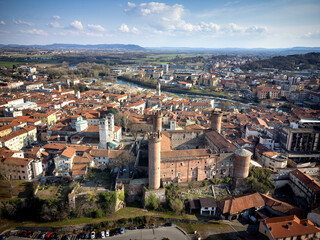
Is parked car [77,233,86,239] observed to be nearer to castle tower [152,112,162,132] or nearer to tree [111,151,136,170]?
tree [111,151,136,170]

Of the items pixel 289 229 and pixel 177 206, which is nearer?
pixel 289 229

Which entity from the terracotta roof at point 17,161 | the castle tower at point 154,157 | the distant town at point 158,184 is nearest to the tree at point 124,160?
the distant town at point 158,184

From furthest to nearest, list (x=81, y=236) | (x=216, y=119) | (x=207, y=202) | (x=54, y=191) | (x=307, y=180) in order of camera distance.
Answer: (x=216, y=119) < (x=307, y=180) < (x=54, y=191) < (x=207, y=202) < (x=81, y=236)

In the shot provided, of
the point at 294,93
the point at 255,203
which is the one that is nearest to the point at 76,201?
the point at 255,203

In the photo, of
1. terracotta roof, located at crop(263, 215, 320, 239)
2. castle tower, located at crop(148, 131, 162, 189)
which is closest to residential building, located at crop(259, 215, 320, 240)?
terracotta roof, located at crop(263, 215, 320, 239)

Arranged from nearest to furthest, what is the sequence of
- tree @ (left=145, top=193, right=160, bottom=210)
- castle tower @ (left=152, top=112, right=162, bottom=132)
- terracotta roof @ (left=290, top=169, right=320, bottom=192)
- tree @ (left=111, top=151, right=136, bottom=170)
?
terracotta roof @ (left=290, top=169, right=320, bottom=192) < tree @ (left=145, top=193, right=160, bottom=210) < tree @ (left=111, top=151, right=136, bottom=170) < castle tower @ (left=152, top=112, right=162, bottom=132)

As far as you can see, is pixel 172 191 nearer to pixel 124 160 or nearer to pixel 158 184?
pixel 158 184

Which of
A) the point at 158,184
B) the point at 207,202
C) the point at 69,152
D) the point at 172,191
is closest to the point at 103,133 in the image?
the point at 69,152
